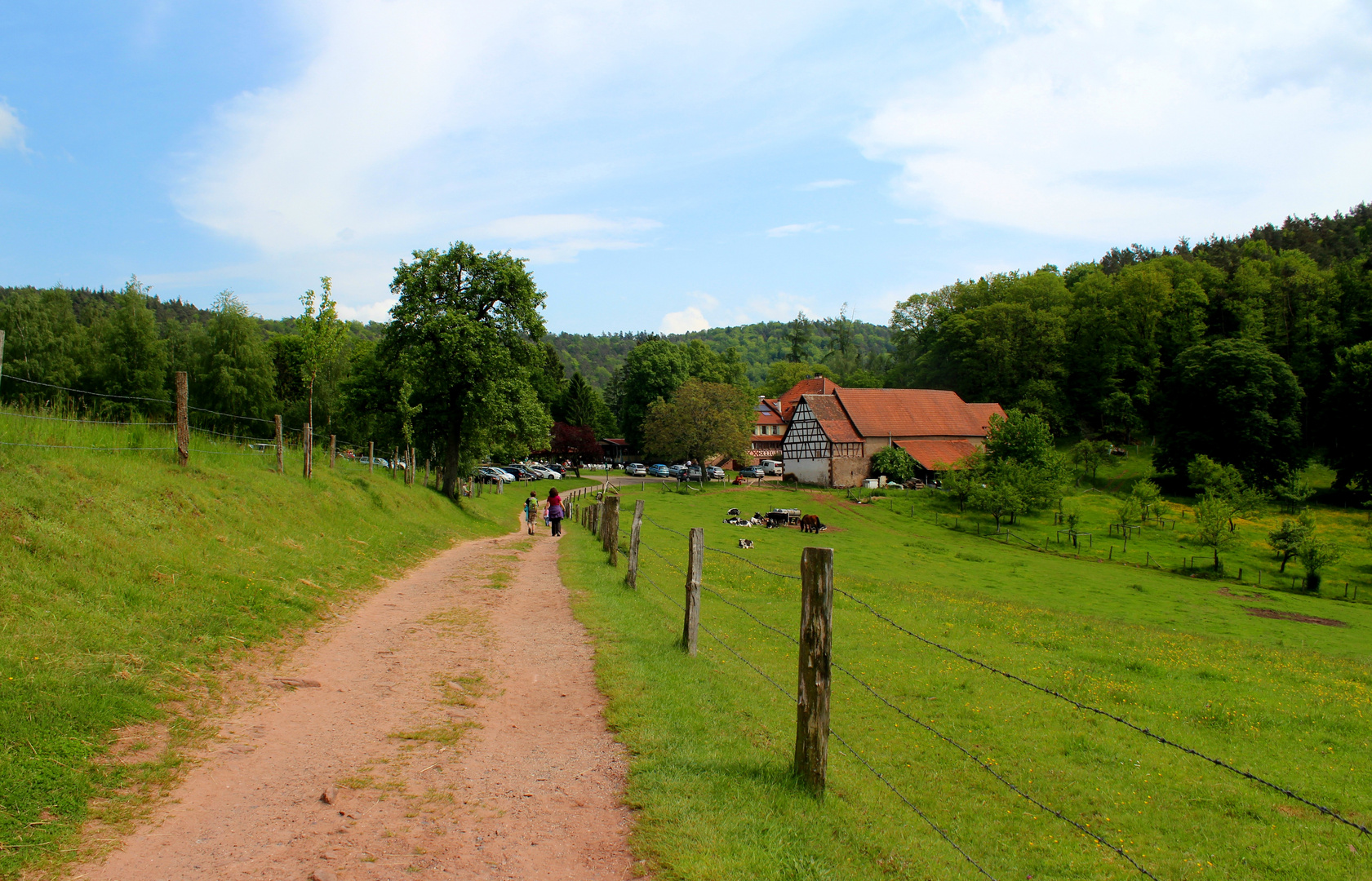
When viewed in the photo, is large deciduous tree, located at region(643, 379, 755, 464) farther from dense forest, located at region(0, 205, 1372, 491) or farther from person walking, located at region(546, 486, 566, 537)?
person walking, located at region(546, 486, 566, 537)

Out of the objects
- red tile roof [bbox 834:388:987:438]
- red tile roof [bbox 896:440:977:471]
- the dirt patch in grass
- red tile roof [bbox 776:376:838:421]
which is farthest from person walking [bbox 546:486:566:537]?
red tile roof [bbox 776:376:838:421]

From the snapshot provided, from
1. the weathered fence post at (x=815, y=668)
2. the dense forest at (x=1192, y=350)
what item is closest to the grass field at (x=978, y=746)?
the weathered fence post at (x=815, y=668)

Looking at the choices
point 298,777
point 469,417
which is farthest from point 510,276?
point 298,777

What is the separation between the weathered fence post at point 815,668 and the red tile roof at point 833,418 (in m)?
64.5

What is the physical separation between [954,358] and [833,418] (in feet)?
106

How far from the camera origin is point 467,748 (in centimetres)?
631

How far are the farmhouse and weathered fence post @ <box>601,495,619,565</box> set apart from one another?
5248 cm

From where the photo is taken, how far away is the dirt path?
14.7 ft

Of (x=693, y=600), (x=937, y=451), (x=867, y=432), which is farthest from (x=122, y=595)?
(x=937, y=451)

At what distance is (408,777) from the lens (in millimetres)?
5672

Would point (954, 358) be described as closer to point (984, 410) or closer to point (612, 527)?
point (984, 410)

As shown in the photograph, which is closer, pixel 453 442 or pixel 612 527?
pixel 612 527

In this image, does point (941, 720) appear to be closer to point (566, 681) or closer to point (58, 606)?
point (566, 681)

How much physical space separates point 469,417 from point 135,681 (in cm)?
2771
